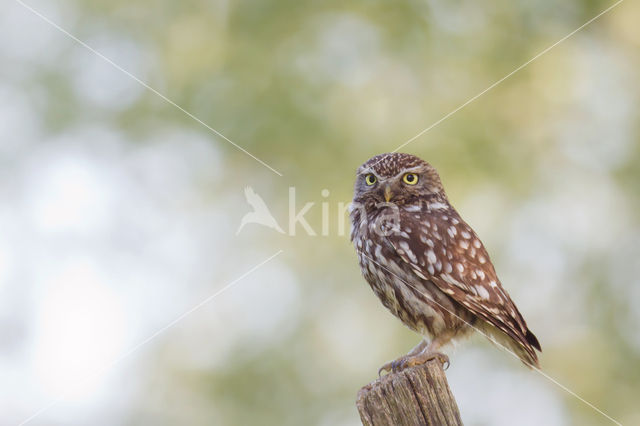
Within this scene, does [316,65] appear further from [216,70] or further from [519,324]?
[519,324]

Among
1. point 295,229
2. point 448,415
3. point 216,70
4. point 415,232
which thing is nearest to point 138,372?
point 295,229

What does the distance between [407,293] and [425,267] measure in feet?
0.63

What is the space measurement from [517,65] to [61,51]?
267 inches

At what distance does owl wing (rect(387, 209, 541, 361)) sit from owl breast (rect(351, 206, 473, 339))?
0.22 feet

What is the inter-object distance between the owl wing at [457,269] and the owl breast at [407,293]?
7 cm

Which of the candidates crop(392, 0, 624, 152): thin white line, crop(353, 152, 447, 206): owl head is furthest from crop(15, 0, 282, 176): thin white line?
crop(353, 152, 447, 206): owl head

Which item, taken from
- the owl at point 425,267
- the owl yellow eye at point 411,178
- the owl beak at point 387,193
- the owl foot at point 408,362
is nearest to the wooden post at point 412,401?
the owl foot at point 408,362

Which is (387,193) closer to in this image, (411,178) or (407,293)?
(411,178)

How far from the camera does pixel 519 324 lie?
4043 mm

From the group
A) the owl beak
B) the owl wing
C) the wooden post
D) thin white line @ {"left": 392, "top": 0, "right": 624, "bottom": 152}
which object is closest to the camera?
the wooden post

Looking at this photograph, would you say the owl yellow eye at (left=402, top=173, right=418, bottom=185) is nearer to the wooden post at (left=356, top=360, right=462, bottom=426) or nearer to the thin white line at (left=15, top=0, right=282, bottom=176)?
the wooden post at (left=356, top=360, right=462, bottom=426)

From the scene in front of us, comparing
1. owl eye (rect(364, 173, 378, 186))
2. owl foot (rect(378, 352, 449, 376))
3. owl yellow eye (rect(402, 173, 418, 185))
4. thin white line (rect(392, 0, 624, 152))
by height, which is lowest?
owl foot (rect(378, 352, 449, 376))

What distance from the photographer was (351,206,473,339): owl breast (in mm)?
4043

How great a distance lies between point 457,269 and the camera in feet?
13.3
